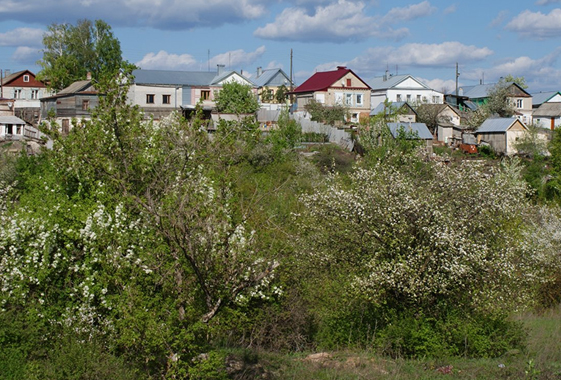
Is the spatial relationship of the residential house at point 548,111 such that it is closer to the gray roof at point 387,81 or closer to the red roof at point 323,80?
the gray roof at point 387,81

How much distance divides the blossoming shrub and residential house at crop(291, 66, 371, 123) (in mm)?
51530

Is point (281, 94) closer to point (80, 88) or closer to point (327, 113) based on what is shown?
point (327, 113)

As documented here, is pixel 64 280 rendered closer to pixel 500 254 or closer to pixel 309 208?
pixel 309 208

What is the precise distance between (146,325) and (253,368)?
4076 mm

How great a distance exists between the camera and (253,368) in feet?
44.0

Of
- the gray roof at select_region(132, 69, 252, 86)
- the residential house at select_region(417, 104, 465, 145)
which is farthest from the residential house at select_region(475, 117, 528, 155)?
the gray roof at select_region(132, 69, 252, 86)

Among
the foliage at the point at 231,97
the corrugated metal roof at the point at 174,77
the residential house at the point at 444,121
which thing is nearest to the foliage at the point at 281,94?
the corrugated metal roof at the point at 174,77

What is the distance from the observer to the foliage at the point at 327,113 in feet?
202

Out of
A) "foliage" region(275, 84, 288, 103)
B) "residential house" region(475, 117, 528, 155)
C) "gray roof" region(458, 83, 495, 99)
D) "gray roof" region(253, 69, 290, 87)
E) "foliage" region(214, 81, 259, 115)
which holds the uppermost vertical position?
"gray roof" region(253, 69, 290, 87)

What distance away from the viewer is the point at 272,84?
77.8 m

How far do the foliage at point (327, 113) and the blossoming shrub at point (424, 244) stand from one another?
146 ft

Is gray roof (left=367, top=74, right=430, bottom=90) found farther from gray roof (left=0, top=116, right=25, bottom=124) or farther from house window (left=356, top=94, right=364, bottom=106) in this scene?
gray roof (left=0, top=116, right=25, bottom=124)

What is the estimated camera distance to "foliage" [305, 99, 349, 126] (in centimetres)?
6150

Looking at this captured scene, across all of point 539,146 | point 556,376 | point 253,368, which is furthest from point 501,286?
point 539,146
